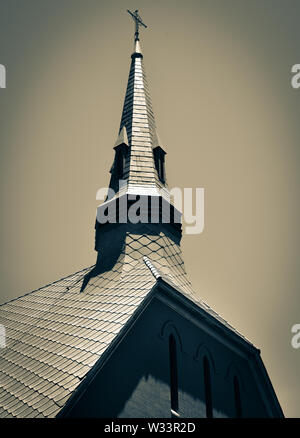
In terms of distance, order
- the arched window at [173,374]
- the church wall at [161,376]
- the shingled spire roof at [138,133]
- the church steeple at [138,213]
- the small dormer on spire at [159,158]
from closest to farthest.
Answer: the church wall at [161,376] < the arched window at [173,374] < the church steeple at [138,213] < the shingled spire roof at [138,133] < the small dormer on spire at [159,158]

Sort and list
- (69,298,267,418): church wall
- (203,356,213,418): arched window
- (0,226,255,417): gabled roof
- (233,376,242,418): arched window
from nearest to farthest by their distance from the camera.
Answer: (69,298,267,418): church wall, (0,226,255,417): gabled roof, (203,356,213,418): arched window, (233,376,242,418): arched window

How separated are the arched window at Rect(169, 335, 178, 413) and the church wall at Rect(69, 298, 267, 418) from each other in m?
0.12

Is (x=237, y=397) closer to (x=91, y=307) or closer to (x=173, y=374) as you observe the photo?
(x=173, y=374)

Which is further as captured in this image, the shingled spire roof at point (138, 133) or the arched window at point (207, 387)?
the shingled spire roof at point (138, 133)

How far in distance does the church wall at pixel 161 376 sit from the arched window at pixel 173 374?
0.38ft

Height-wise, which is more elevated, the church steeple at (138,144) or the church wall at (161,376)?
the church steeple at (138,144)

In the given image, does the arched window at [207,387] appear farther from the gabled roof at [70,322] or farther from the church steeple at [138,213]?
the church steeple at [138,213]

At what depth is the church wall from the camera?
13.2 meters

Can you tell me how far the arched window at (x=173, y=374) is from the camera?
1438 cm

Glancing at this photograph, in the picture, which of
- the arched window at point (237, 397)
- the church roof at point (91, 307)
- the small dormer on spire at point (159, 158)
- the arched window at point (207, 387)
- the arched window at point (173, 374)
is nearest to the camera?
the church roof at point (91, 307)

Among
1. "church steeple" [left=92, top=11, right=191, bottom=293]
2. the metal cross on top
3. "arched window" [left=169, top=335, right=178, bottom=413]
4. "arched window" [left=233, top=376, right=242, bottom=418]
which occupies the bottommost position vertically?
"arched window" [left=233, top=376, right=242, bottom=418]

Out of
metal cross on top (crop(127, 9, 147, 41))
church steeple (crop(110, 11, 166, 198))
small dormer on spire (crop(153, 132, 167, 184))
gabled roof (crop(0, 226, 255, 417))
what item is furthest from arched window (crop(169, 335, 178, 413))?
metal cross on top (crop(127, 9, 147, 41))

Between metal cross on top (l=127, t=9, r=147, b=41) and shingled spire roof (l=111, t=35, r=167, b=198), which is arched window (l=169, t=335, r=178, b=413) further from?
metal cross on top (l=127, t=9, r=147, b=41)

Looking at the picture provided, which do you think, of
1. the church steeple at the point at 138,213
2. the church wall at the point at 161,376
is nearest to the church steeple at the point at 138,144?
the church steeple at the point at 138,213
